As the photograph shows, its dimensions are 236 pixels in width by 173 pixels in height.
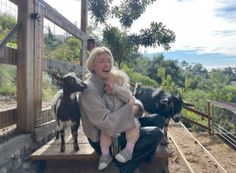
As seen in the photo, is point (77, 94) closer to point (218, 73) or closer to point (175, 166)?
A: point (175, 166)

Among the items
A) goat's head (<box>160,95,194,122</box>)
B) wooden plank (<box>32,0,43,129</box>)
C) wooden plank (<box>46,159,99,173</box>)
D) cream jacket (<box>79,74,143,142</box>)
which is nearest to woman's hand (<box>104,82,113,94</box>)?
cream jacket (<box>79,74,143,142</box>)

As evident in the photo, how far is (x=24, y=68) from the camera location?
3.18 meters

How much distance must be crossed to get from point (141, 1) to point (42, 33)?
378 inches

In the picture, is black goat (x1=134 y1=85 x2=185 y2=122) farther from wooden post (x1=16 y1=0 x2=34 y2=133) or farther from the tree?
the tree

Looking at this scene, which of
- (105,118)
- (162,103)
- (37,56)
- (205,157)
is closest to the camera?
(105,118)

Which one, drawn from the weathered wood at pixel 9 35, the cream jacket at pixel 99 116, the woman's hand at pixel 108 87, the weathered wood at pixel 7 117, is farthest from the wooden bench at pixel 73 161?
the weathered wood at pixel 9 35

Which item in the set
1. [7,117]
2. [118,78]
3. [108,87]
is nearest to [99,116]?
[108,87]

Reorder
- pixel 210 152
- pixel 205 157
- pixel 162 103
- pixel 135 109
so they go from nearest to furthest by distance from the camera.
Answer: pixel 135 109, pixel 162 103, pixel 205 157, pixel 210 152

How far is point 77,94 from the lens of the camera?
3.25 metres

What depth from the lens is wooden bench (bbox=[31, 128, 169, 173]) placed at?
306cm

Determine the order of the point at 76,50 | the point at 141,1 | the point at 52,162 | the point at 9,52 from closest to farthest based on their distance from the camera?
the point at 9,52 < the point at 52,162 < the point at 76,50 < the point at 141,1

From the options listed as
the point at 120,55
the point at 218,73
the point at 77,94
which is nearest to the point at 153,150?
the point at 77,94

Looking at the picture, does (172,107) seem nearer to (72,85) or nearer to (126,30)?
(72,85)

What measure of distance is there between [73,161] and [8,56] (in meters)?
1.15
